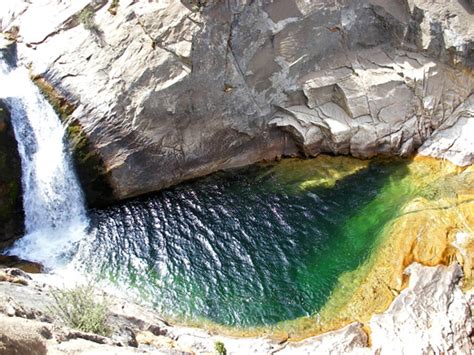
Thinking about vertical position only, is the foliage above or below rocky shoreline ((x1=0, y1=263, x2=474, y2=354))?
above

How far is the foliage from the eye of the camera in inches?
678

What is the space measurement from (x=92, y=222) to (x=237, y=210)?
5.19 meters

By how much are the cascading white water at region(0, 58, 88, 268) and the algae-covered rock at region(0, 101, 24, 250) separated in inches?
7.8

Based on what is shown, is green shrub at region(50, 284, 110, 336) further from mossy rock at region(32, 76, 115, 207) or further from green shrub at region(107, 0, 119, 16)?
green shrub at region(107, 0, 119, 16)

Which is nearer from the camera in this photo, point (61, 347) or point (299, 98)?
point (61, 347)

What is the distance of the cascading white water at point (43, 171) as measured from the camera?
16172mm

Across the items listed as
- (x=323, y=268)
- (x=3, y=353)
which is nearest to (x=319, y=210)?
(x=323, y=268)

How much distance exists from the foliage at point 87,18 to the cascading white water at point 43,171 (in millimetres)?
2873

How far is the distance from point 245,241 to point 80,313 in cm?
680

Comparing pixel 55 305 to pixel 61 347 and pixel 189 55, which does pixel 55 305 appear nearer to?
pixel 61 347

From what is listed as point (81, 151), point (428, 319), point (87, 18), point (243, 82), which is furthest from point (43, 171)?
point (428, 319)

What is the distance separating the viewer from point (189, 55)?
671 inches

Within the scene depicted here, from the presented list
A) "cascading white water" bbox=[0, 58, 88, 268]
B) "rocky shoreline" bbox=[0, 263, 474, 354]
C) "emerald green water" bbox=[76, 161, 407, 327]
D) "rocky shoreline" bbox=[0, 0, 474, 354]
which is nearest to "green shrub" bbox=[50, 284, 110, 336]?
"rocky shoreline" bbox=[0, 263, 474, 354]

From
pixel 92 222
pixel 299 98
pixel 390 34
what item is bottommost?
pixel 92 222
